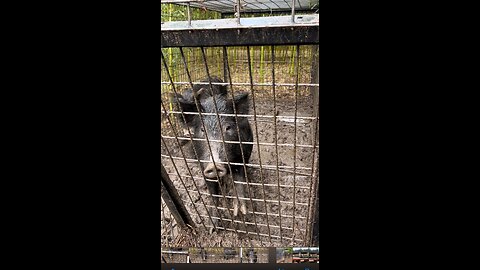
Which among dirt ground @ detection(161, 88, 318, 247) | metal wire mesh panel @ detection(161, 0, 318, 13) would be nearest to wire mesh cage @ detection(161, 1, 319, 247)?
dirt ground @ detection(161, 88, 318, 247)

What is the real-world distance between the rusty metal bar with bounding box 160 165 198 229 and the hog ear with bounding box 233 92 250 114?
2.99 feet

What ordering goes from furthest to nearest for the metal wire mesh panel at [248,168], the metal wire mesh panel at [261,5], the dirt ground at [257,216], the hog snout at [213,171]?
1. the metal wire mesh panel at [261,5]
2. the hog snout at [213,171]
3. the dirt ground at [257,216]
4. the metal wire mesh panel at [248,168]

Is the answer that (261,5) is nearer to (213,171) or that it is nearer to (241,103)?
(241,103)

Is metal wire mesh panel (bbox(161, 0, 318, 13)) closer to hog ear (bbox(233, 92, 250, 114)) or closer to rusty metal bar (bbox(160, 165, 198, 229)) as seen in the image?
hog ear (bbox(233, 92, 250, 114))

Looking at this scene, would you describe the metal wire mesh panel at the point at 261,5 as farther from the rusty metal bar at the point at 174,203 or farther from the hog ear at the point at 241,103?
the rusty metal bar at the point at 174,203

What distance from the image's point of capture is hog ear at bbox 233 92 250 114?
2.65 m

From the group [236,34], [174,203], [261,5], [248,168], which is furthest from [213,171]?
[261,5]

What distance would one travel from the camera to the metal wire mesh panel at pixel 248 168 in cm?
144

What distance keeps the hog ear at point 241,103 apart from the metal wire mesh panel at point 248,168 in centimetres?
8

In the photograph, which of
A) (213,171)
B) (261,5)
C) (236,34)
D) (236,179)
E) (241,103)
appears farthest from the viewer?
(261,5)

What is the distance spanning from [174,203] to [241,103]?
112 centimetres

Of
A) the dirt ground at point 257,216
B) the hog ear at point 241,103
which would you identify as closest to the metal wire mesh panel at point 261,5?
the hog ear at point 241,103

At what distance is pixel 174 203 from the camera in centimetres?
200
